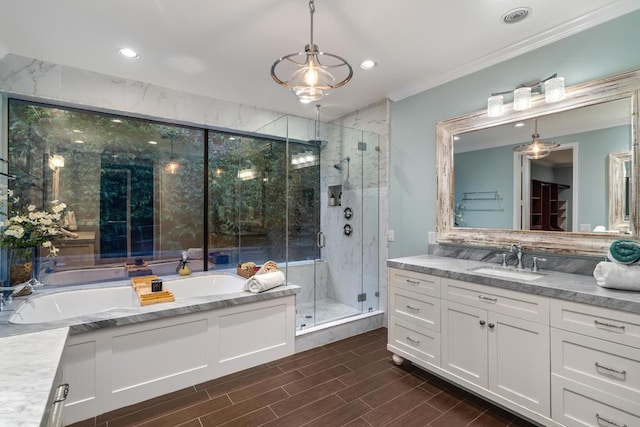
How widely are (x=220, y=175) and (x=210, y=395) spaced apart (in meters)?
2.62

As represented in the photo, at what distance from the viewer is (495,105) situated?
103 inches

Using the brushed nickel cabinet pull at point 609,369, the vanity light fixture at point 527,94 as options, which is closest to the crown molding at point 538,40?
the vanity light fixture at point 527,94

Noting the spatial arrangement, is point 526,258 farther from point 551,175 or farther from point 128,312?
point 128,312

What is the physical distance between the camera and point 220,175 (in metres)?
4.11

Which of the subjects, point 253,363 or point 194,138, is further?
point 194,138

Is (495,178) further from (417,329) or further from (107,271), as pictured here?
(107,271)

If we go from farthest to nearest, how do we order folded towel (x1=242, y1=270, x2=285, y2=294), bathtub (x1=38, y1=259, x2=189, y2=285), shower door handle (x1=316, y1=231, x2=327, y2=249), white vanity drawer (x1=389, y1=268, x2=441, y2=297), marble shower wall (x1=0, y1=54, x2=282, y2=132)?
1. shower door handle (x1=316, y1=231, x2=327, y2=249)
2. bathtub (x1=38, y1=259, x2=189, y2=285)
3. folded towel (x1=242, y1=270, x2=285, y2=294)
4. marble shower wall (x1=0, y1=54, x2=282, y2=132)
5. white vanity drawer (x1=389, y1=268, x2=441, y2=297)

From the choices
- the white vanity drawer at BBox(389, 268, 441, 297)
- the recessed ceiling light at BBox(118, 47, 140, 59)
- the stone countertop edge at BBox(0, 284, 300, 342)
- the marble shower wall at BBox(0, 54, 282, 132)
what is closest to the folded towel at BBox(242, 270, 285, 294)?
the stone countertop edge at BBox(0, 284, 300, 342)

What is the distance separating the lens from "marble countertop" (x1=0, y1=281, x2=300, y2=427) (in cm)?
83

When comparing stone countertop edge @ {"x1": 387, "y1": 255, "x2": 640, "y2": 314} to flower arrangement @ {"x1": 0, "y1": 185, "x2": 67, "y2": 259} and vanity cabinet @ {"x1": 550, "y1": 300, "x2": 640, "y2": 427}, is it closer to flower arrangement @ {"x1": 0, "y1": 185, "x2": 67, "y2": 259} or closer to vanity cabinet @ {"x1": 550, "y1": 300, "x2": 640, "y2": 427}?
vanity cabinet @ {"x1": 550, "y1": 300, "x2": 640, "y2": 427}

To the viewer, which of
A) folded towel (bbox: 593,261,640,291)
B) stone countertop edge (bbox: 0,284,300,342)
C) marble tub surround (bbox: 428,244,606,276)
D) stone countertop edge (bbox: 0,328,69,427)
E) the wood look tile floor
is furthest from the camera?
marble tub surround (bbox: 428,244,606,276)

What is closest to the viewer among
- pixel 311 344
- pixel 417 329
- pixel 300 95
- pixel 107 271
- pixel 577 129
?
pixel 300 95

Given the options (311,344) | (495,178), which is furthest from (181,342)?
(495,178)

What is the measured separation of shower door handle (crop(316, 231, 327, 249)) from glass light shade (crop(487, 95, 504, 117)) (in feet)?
8.79
